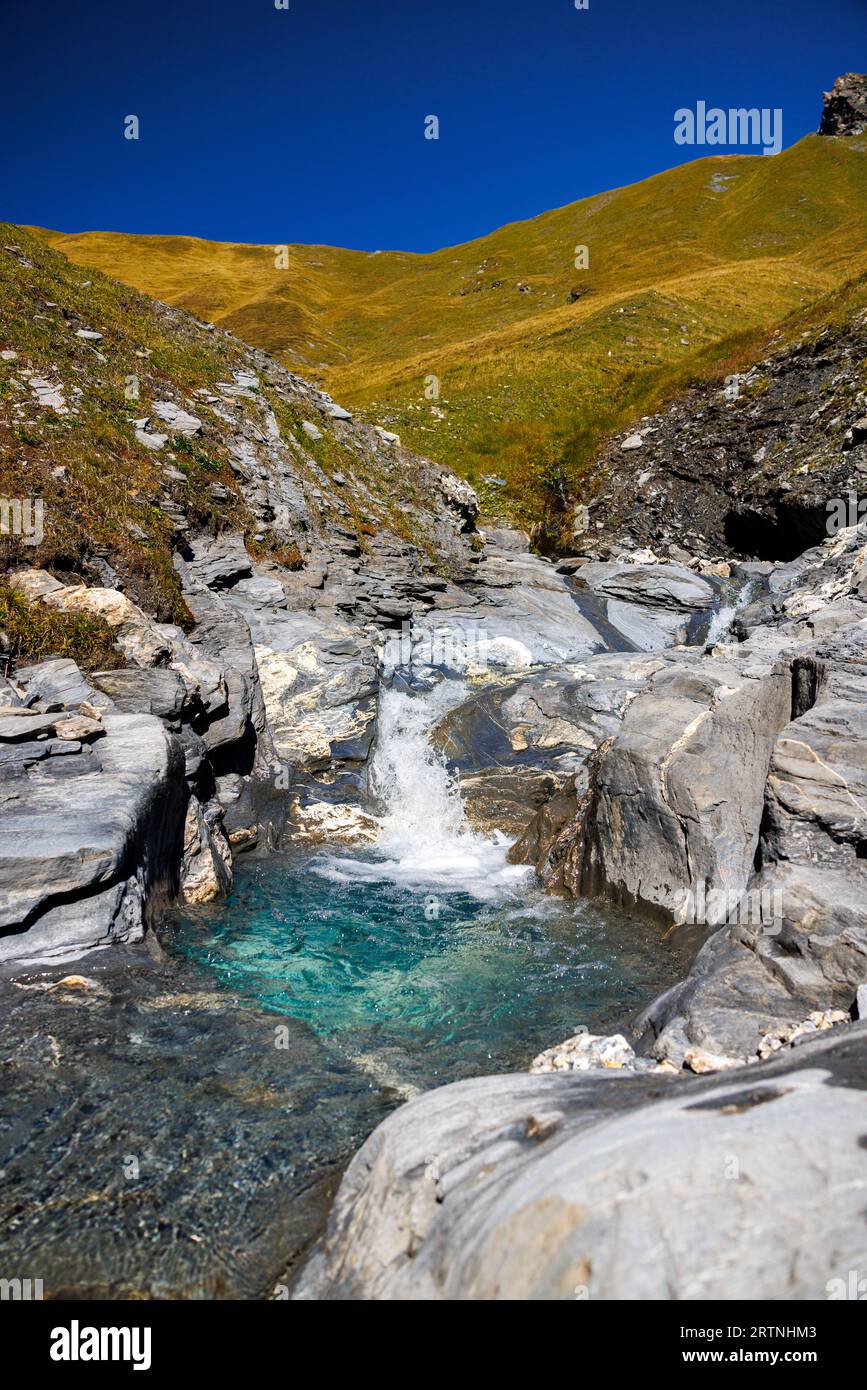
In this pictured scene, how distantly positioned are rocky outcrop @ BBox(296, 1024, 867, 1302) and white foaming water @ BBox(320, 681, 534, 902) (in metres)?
8.92

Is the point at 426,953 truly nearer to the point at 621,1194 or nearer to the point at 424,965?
the point at 424,965

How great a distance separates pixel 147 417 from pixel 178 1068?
25.4 meters

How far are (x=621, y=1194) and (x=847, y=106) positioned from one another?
17157cm

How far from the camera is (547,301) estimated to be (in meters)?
91.2

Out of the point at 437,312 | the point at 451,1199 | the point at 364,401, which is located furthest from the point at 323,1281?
the point at 437,312

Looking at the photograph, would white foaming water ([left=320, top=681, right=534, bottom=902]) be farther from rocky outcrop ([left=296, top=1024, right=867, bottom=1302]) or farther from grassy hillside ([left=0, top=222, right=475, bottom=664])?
rocky outcrop ([left=296, top=1024, right=867, bottom=1302])

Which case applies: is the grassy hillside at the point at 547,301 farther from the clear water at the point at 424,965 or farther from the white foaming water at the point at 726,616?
the clear water at the point at 424,965

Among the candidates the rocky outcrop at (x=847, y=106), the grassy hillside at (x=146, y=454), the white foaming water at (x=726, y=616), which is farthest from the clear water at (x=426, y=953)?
the rocky outcrop at (x=847, y=106)

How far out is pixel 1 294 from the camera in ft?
92.8

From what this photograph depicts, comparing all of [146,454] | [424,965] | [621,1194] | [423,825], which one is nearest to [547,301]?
[146,454]

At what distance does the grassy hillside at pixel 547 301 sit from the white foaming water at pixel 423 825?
86.6 ft

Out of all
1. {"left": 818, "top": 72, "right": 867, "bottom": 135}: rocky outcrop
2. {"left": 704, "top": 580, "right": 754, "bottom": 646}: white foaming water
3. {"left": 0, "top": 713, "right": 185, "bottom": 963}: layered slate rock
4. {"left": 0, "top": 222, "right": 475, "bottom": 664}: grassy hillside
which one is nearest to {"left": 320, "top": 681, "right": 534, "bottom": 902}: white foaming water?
{"left": 0, "top": 713, "right": 185, "bottom": 963}: layered slate rock

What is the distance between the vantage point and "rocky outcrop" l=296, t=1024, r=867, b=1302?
3738 mm

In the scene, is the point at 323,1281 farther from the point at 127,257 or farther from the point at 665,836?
the point at 127,257
